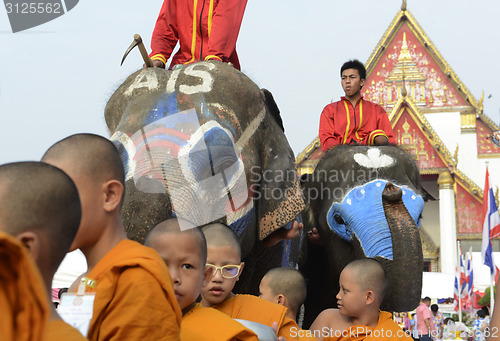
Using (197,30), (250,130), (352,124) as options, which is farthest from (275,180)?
(352,124)

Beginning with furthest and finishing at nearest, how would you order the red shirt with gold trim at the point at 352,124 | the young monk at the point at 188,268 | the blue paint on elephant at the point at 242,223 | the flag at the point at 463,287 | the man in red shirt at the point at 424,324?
1. the flag at the point at 463,287
2. the man in red shirt at the point at 424,324
3. the red shirt with gold trim at the point at 352,124
4. the blue paint on elephant at the point at 242,223
5. the young monk at the point at 188,268

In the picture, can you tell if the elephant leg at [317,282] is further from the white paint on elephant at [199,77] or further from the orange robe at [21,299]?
the orange robe at [21,299]

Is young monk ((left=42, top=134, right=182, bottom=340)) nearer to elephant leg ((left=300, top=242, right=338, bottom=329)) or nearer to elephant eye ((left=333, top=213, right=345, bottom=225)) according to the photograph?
elephant eye ((left=333, top=213, right=345, bottom=225))

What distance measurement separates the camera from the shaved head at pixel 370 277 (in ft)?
10.6

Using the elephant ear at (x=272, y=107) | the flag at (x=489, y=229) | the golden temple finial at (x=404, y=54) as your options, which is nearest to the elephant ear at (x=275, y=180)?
the elephant ear at (x=272, y=107)

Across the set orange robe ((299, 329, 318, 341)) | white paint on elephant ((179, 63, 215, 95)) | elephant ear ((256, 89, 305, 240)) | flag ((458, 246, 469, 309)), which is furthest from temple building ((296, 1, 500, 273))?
orange robe ((299, 329, 318, 341))

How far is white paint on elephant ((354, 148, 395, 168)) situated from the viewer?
4492mm

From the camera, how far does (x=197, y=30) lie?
4.16 metres

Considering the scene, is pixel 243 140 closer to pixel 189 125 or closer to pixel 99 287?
pixel 189 125

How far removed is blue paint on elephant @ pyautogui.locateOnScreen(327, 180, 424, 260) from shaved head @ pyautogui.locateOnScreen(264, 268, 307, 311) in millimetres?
1010

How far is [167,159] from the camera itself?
3051 millimetres

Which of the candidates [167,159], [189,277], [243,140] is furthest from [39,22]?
[189,277]

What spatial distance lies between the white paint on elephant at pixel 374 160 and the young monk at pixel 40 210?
11.1 ft

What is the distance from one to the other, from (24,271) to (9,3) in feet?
7.10
